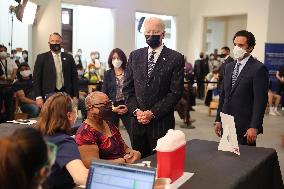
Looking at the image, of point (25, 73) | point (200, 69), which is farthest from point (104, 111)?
point (200, 69)

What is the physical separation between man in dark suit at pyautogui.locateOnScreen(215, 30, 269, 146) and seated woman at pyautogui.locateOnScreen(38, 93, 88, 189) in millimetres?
1659

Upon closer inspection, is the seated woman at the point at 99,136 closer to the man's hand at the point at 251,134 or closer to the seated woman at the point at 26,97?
the man's hand at the point at 251,134

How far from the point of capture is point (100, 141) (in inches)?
→ 101

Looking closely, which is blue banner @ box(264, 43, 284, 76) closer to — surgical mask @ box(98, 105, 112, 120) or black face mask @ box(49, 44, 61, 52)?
black face mask @ box(49, 44, 61, 52)

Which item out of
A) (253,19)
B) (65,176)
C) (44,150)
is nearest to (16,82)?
(65,176)

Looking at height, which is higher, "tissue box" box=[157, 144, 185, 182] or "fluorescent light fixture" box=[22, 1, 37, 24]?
"fluorescent light fixture" box=[22, 1, 37, 24]

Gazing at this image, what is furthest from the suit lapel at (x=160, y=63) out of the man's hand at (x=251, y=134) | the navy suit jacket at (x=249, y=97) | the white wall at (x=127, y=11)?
the white wall at (x=127, y=11)

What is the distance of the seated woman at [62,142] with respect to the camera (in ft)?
5.97

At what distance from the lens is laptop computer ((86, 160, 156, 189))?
1.61 m

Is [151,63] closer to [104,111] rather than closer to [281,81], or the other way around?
[104,111]

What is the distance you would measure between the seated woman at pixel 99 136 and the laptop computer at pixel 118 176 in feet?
2.53

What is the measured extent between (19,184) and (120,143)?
168 cm

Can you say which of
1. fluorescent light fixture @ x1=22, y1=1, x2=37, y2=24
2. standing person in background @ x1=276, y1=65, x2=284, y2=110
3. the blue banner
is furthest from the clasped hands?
the blue banner

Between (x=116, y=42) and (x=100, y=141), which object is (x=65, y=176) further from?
(x=116, y=42)
